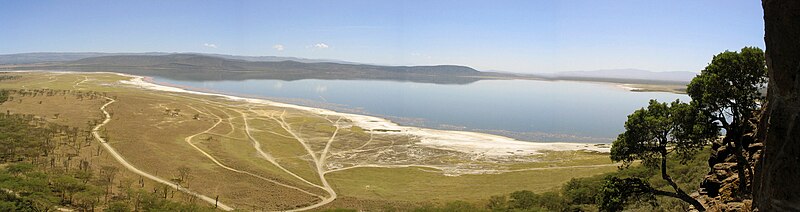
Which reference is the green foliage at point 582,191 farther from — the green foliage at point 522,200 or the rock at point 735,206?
the rock at point 735,206

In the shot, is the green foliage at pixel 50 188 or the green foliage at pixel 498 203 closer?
the green foliage at pixel 50 188

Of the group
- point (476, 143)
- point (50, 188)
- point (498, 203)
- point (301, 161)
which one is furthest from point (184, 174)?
point (476, 143)

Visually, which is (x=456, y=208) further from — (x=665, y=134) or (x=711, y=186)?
(x=711, y=186)

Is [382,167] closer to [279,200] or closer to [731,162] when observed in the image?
[279,200]

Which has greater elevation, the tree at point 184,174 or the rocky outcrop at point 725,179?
the rocky outcrop at point 725,179

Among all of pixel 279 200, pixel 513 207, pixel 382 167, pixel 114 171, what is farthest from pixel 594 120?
pixel 114 171

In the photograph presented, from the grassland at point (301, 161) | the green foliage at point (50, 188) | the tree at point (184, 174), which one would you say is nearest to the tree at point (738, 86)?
the grassland at point (301, 161)

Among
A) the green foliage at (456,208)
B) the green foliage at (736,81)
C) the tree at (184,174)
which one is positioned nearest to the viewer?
the green foliage at (736,81)
